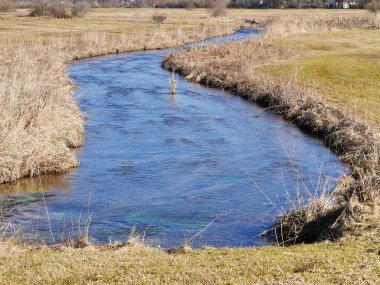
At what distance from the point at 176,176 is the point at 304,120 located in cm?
952

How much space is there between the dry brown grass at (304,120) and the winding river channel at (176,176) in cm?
56

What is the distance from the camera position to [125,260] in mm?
10156

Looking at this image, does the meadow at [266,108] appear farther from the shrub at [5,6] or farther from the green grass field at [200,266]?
the shrub at [5,6]

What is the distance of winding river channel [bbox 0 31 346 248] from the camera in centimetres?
1530

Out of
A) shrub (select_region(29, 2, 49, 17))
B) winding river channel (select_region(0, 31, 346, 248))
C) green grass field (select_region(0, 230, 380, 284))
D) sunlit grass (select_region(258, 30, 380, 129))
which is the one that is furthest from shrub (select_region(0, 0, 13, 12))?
green grass field (select_region(0, 230, 380, 284))

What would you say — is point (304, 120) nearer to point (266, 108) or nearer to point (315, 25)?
point (266, 108)

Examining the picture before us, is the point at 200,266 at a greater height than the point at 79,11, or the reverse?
the point at 79,11

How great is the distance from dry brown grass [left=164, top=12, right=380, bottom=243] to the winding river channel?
0.56m

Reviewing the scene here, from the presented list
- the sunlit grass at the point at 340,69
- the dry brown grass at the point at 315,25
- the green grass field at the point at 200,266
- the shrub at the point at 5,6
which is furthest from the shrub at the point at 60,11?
the green grass field at the point at 200,266

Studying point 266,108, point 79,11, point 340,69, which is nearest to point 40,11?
point 79,11

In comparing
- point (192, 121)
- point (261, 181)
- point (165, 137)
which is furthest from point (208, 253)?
point (192, 121)

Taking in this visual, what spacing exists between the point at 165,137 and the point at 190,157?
3.24m

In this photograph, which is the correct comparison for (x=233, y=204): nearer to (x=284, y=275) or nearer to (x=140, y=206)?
(x=140, y=206)

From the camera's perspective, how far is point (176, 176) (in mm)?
19641
